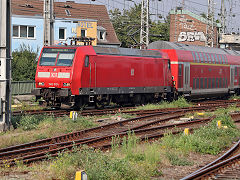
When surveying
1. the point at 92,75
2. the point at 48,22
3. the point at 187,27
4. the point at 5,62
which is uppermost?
the point at 187,27

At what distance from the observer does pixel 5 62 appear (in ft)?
44.9

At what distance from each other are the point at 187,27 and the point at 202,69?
4194 cm

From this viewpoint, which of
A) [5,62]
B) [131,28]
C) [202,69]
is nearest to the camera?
[5,62]

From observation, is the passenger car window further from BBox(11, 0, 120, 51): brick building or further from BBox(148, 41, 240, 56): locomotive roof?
BBox(11, 0, 120, 51): brick building

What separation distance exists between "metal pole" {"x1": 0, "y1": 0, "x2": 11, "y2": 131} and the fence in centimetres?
1365

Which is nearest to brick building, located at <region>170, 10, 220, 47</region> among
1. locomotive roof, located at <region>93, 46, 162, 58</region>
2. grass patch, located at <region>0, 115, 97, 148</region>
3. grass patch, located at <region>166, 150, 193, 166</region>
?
locomotive roof, located at <region>93, 46, 162, 58</region>

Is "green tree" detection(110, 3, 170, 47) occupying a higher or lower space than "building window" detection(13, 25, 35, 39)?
higher

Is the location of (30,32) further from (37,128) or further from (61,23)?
(37,128)

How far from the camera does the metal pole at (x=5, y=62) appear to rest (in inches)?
536

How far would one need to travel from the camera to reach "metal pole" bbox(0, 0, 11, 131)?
13617 mm

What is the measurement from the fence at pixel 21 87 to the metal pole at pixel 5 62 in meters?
13.6

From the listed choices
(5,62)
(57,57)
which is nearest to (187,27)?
(57,57)

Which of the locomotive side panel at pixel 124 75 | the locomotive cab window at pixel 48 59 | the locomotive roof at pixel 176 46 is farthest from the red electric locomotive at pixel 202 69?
the locomotive cab window at pixel 48 59

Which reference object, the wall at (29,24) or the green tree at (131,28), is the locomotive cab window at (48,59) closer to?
the wall at (29,24)
